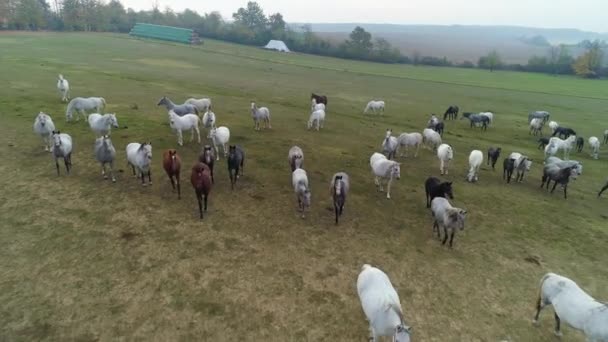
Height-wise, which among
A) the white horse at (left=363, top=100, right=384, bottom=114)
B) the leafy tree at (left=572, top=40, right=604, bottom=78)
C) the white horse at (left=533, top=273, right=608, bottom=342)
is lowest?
the white horse at (left=533, top=273, right=608, bottom=342)

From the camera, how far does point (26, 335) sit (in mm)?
6551

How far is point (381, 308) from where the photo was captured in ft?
21.0

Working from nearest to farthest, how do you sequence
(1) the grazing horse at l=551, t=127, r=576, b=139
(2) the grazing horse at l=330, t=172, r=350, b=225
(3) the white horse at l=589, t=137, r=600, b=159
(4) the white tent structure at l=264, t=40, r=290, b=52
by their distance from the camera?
1. (2) the grazing horse at l=330, t=172, r=350, b=225
2. (3) the white horse at l=589, t=137, r=600, b=159
3. (1) the grazing horse at l=551, t=127, r=576, b=139
4. (4) the white tent structure at l=264, t=40, r=290, b=52

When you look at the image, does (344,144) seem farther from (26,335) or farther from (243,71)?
(243,71)

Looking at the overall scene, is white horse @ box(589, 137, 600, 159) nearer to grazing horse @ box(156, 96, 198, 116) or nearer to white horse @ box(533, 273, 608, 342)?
white horse @ box(533, 273, 608, 342)

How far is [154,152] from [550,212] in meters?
16.7

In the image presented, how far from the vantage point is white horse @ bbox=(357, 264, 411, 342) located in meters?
6.10

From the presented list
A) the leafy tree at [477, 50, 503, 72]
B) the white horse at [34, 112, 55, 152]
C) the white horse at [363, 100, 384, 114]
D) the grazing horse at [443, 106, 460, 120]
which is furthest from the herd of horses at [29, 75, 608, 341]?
the leafy tree at [477, 50, 503, 72]

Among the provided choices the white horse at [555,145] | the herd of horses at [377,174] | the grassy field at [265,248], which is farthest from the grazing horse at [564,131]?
the white horse at [555,145]

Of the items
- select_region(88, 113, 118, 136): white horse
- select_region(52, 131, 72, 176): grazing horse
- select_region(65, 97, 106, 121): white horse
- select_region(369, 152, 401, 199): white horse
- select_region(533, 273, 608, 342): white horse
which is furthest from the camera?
select_region(65, 97, 106, 121): white horse

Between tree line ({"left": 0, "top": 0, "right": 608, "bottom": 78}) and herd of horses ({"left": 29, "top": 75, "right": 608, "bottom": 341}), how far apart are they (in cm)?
7061

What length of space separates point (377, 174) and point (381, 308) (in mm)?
7627

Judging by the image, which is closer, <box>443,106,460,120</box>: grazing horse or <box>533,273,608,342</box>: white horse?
<box>533,273,608,342</box>: white horse

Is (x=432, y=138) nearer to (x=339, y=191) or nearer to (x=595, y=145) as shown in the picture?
(x=339, y=191)
